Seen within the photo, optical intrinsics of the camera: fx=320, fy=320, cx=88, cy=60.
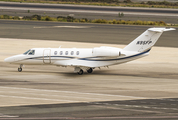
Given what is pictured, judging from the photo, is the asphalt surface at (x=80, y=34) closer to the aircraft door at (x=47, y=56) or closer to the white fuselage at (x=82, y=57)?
the white fuselage at (x=82, y=57)

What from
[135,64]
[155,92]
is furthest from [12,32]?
[155,92]

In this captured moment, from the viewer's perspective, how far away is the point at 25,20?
83.9m

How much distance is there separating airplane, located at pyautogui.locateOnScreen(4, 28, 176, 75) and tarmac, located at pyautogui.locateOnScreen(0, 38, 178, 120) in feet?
4.23

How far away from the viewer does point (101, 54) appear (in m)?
30.8

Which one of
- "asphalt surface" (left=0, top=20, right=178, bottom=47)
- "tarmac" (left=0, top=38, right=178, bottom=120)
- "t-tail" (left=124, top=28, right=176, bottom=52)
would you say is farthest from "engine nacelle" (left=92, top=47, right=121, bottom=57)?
"asphalt surface" (left=0, top=20, right=178, bottom=47)

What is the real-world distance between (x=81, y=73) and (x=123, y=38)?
26831 millimetres

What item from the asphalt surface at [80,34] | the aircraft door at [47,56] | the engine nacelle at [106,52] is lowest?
the aircraft door at [47,56]

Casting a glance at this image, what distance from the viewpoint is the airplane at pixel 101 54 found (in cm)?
3077

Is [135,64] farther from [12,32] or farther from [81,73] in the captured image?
[12,32]

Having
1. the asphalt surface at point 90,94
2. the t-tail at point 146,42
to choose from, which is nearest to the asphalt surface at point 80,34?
the asphalt surface at point 90,94

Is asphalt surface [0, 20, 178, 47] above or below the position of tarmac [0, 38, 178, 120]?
above

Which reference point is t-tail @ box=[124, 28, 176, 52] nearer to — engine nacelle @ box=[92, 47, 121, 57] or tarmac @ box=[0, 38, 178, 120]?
engine nacelle @ box=[92, 47, 121, 57]

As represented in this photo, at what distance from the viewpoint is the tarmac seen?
1986 centimetres

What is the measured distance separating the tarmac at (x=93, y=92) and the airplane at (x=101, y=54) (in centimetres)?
129
